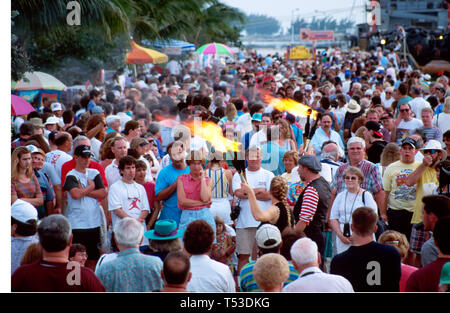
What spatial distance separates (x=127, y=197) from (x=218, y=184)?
100 cm

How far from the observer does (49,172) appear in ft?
21.7

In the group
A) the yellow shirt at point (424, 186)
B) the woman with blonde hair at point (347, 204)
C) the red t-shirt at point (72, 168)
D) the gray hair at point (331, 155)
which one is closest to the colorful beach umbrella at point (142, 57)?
the gray hair at point (331, 155)

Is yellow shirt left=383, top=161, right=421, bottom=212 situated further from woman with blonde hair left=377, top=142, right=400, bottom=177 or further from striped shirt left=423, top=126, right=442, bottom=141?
striped shirt left=423, top=126, right=442, bottom=141

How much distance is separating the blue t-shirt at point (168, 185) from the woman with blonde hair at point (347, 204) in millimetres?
1607

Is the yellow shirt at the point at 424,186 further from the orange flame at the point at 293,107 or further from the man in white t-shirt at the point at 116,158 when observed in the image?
the orange flame at the point at 293,107

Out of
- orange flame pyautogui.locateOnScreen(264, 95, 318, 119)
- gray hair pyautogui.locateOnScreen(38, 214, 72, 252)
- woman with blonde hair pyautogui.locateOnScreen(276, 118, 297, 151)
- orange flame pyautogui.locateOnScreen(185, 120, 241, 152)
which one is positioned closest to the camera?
gray hair pyautogui.locateOnScreen(38, 214, 72, 252)

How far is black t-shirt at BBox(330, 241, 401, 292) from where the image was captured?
438cm

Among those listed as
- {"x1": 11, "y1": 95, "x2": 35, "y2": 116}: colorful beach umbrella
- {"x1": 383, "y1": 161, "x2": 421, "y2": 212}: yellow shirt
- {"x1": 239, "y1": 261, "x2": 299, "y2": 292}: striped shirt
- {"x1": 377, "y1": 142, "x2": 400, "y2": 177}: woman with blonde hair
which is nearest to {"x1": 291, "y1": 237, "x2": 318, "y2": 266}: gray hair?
{"x1": 239, "y1": 261, "x2": 299, "y2": 292}: striped shirt

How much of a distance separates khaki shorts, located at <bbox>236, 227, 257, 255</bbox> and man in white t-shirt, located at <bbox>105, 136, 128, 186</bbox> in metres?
1.46

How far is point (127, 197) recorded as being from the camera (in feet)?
20.2

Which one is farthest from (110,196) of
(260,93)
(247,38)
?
(247,38)

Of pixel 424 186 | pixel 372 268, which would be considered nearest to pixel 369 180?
pixel 424 186

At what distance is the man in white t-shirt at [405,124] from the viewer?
9.44 meters

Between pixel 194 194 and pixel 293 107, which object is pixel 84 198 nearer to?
pixel 194 194
